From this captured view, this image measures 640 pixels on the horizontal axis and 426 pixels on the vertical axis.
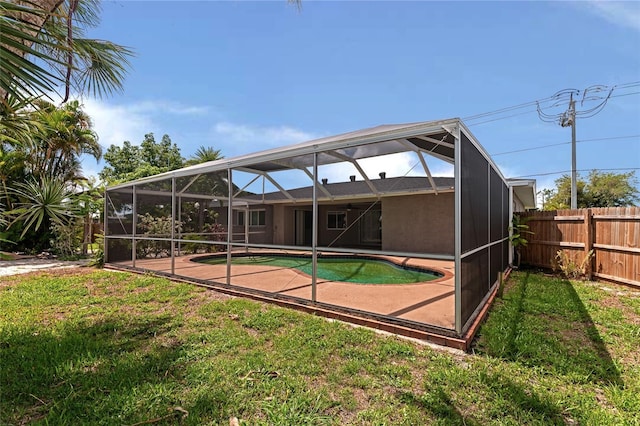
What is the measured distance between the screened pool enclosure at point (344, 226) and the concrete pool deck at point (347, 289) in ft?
0.11

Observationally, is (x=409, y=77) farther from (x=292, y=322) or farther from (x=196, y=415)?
(x=196, y=415)

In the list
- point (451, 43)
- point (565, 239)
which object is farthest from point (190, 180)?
point (565, 239)

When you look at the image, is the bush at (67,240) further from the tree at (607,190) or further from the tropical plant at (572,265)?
the tree at (607,190)

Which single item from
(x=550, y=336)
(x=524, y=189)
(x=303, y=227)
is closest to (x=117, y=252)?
(x=303, y=227)

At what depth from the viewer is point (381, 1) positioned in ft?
22.7

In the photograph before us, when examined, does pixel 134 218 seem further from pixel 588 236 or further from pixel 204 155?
pixel 204 155

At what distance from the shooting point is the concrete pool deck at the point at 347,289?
4457 mm

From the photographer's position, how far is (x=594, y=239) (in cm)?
737

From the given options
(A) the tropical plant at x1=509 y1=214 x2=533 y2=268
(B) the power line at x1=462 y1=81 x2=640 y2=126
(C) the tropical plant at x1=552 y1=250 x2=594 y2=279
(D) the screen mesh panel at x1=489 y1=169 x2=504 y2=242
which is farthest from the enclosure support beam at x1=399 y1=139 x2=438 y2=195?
(B) the power line at x1=462 y1=81 x2=640 y2=126

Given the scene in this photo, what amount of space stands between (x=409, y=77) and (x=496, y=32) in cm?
392

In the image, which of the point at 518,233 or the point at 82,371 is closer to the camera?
the point at 82,371

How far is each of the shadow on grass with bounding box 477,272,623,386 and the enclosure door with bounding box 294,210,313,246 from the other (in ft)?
39.0

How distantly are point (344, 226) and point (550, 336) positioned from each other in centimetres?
1248

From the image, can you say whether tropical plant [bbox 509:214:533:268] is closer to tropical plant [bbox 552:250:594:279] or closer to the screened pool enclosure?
the screened pool enclosure
